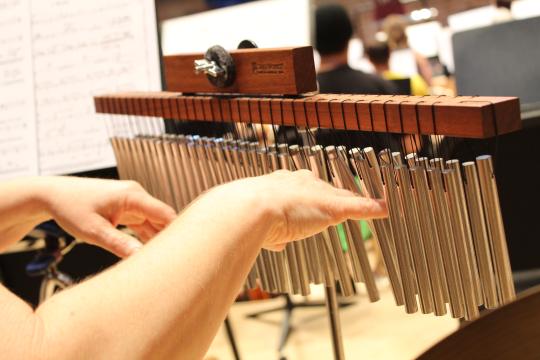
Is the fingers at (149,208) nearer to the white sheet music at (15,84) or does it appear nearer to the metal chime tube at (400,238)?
the metal chime tube at (400,238)

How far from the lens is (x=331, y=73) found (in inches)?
162

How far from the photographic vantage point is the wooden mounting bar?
3.39 feet

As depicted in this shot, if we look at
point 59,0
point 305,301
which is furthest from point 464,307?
point 305,301

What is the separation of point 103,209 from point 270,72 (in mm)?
485

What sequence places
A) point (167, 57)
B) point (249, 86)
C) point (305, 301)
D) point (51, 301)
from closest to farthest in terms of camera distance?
point (51, 301) → point (249, 86) → point (167, 57) → point (305, 301)

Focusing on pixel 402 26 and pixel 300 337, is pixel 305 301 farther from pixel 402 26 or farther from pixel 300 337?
Result: pixel 402 26

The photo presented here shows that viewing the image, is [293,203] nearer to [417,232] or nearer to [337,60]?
[417,232]

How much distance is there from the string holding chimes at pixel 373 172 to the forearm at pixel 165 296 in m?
0.30

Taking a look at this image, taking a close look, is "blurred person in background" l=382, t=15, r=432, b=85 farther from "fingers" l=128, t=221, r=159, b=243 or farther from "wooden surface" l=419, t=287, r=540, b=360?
"wooden surface" l=419, t=287, r=540, b=360

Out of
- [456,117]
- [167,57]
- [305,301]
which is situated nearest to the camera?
[456,117]

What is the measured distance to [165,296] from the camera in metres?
0.89

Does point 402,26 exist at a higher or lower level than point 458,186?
higher

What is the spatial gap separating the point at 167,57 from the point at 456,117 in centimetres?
93

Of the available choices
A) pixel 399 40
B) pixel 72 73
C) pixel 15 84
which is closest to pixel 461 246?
pixel 72 73
